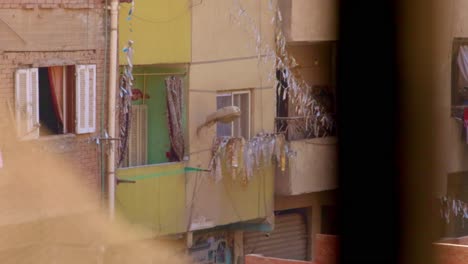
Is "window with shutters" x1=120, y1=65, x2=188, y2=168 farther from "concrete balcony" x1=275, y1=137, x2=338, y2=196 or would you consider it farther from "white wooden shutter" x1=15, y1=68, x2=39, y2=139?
"concrete balcony" x1=275, y1=137, x2=338, y2=196

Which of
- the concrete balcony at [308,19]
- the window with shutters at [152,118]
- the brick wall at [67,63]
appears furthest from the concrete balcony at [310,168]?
the brick wall at [67,63]

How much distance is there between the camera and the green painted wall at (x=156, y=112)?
2098cm

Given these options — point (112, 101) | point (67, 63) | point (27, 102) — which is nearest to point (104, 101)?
point (112, 101)

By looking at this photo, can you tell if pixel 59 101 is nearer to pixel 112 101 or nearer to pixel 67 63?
pixel 67 63

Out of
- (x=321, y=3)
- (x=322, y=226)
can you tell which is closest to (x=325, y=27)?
(x=321, y=3)

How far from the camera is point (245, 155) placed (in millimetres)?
22391

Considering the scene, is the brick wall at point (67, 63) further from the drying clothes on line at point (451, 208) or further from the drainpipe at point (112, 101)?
the drying clothes on line at point (451, 208)

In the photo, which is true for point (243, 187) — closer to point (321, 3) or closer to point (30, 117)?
point (321, 3)

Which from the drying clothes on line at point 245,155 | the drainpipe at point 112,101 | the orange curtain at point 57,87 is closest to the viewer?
the orange curtain at point 57,87

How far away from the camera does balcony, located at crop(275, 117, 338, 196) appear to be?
2372cm

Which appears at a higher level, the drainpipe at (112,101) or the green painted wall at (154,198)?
the drainpipe at (112,101)

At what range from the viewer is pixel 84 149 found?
19000mm

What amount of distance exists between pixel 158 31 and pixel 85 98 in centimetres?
212

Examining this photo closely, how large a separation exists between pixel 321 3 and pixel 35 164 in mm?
6989
